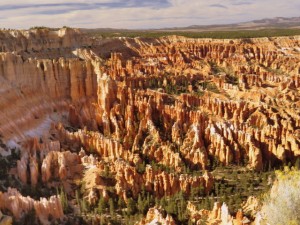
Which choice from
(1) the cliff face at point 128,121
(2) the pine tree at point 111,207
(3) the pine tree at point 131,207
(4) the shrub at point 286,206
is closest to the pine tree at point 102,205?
(2) the pine tree at point 111,207

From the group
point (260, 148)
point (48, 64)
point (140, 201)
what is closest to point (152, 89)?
point (48, 64)

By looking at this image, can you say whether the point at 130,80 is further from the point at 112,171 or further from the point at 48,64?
the point at 112,171

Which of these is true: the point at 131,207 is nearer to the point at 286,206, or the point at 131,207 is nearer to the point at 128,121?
the point at 128,121

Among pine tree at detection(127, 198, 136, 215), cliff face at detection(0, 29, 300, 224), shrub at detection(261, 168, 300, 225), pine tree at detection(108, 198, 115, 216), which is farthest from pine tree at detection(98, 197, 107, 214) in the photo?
shrub at detection(261, 168, 300, 225)

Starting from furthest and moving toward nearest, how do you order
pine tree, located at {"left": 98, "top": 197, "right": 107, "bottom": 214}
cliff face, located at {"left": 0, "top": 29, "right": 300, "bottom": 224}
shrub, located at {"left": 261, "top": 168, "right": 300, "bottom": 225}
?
1. cliff face, located at {"left": 0, "top": 29, "right": 300, "bottom": 224}
2. pine tree, located at {"left": 98, "top": 197, "right": 107, "bottom": 214}
3. shrub, located at {"left": 261, "top": 168, "right": 300, "bottom": 225}

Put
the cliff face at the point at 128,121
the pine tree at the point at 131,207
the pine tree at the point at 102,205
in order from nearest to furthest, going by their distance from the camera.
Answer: the pine tree at the point at 102,205
the pine tree at the point at 131,207
the cliff face at the point at 128,121

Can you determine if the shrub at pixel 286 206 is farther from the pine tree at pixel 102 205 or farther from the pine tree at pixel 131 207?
the pine tree at pixel 102 205

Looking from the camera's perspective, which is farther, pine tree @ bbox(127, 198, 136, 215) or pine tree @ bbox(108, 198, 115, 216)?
pine tree @ bbox(127, 198, 136, 215)


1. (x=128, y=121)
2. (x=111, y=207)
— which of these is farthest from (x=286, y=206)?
(x=128, y=121)

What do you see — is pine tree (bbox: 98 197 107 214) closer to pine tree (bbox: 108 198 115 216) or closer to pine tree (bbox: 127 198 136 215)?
pine tree (bbox: 108 198 115 216)
